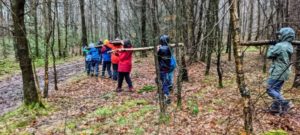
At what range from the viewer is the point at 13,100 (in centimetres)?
1220

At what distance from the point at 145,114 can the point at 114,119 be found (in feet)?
2.77

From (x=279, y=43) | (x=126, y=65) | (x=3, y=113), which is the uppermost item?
(x=279, y=43)

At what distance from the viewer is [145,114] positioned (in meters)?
8.62

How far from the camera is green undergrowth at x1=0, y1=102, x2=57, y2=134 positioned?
8428 millimetres

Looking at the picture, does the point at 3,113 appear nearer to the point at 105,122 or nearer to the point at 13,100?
the point at 13,100

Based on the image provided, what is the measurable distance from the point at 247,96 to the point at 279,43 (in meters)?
3.28

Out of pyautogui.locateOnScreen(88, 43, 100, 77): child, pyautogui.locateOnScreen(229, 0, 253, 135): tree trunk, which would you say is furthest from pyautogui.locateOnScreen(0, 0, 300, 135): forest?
pyautogui.locateOnScreen(88, 43, 100, 77): child

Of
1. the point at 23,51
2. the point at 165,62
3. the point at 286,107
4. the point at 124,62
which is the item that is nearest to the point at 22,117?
the point at 23,51

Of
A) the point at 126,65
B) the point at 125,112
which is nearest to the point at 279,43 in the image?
the point at 125,112

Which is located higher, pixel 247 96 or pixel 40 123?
pixel 247 96

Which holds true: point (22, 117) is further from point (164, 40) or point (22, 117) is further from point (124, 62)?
point (164, 40)

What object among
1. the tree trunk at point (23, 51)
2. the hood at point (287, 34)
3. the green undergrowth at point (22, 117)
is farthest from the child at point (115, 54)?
the hood at point (287, 34)

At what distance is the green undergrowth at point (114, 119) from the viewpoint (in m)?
7.64

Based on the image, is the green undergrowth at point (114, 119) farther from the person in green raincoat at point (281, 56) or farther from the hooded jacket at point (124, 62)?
the person in green raincoat at point (281, 56)
